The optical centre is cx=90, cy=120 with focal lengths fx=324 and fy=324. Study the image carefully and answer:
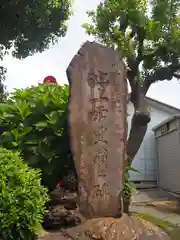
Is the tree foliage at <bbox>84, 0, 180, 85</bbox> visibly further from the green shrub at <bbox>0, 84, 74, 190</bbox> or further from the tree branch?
the green shrub at <bbox>0, 84, 74, 190</bbox>

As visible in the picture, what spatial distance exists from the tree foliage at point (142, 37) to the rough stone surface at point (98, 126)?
5.42m

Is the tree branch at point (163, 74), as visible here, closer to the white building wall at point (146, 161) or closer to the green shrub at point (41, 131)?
the white building wall at point (146, 161)

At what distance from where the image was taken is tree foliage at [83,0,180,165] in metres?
9.84

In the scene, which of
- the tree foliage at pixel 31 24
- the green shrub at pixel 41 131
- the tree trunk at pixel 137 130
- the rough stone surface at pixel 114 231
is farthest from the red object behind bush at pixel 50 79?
the tree foliage at pixel 31 24

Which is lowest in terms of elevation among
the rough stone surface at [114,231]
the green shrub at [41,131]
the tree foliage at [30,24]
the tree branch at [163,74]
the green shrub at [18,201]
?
the rough stone surface at [114,231]

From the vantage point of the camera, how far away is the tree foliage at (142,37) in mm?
9844

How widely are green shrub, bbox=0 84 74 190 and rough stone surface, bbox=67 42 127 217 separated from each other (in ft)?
1.43

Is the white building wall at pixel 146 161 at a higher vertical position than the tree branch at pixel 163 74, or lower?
lower

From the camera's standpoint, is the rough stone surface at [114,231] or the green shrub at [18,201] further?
the rough stone surface at [114,231]

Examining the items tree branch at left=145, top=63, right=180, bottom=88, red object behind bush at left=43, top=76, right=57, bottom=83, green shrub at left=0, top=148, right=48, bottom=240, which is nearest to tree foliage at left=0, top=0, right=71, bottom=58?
tree branch at left=145, top=63, right=180, bottom=88

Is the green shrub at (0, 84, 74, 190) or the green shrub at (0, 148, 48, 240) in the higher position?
the green shrub at (0, 84, 74, 190)

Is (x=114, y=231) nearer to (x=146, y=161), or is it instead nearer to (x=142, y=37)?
(x=142, y=37)

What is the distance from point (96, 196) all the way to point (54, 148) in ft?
2.90

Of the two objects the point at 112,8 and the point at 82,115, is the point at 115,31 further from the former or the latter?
the point at 82,115
